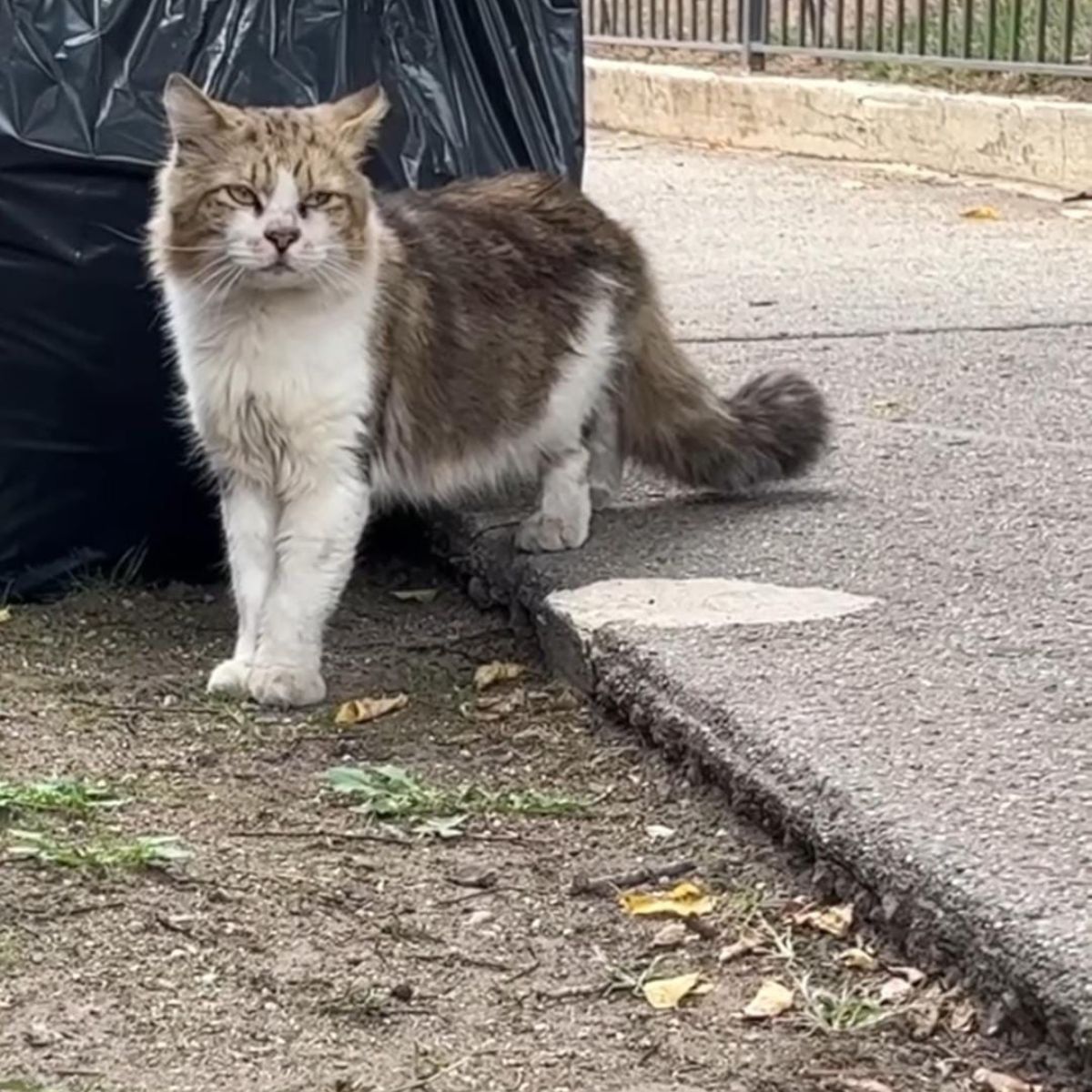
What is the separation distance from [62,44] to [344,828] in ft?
6.15

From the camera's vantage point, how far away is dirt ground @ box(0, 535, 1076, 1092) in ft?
8.66

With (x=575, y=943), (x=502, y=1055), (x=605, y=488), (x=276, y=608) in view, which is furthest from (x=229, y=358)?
(x=502, y=1055)

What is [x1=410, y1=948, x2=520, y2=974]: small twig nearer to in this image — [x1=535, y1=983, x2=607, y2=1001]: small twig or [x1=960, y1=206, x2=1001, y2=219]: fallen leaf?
[x1=535, y1=983, x2=607, y2=1001]: small twig

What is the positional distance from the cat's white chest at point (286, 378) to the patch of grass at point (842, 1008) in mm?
1508

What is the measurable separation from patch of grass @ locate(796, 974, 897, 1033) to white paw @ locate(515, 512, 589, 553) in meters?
1.67

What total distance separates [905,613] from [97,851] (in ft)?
4.48

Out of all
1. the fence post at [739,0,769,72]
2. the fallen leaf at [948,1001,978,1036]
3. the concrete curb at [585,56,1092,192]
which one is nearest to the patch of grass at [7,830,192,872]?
the fallen leaf at [948,1001,978,1036]

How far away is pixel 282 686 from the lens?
391cm

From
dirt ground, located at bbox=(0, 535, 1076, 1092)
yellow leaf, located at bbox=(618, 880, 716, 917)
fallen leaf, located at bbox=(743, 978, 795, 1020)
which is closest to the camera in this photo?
dirt ground, located at bbox=(0, 535, 1076, 1092)

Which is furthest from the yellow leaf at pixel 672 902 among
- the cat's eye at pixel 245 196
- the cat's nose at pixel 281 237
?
the cat's eye at pixel 245 196

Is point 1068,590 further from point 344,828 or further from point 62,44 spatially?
point 62,44

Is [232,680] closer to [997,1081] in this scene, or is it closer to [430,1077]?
[430,1077]

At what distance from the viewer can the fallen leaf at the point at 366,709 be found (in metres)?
3.88

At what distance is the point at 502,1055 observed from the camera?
8.75 ft
